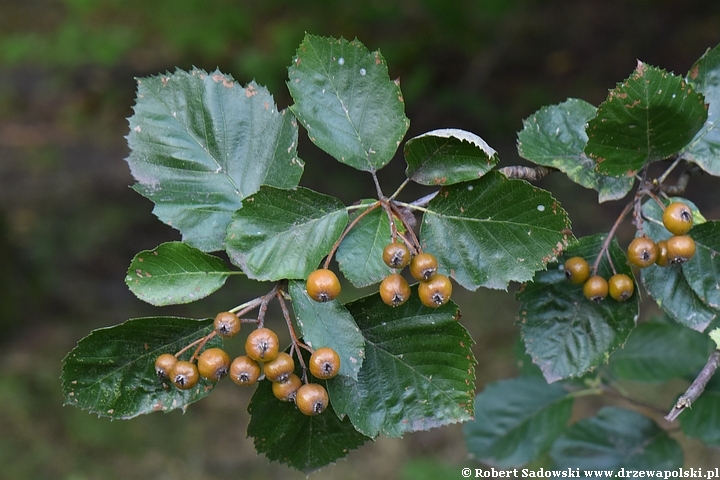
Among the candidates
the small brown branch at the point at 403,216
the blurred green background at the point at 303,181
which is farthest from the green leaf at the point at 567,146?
the blurred green background at the point at 303,181

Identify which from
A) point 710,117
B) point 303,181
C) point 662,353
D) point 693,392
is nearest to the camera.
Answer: point 693,392

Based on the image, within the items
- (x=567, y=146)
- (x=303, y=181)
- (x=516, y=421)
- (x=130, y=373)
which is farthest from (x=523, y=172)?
(x=303, y=181)

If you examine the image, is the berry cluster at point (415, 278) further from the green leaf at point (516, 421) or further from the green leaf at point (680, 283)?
the green leaf at point (516, 421)

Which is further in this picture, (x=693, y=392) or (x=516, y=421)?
(x=516, y=421)

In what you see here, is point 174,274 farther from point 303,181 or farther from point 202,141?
point 303,181

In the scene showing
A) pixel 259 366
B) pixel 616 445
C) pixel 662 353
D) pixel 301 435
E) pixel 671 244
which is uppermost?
pixel 671 244
